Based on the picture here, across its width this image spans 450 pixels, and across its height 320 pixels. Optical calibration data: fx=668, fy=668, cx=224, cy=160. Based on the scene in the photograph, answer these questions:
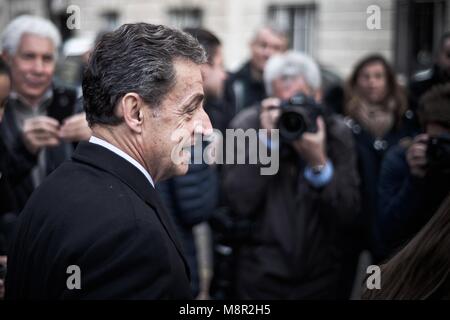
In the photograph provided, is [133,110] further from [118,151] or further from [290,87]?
[290,87]

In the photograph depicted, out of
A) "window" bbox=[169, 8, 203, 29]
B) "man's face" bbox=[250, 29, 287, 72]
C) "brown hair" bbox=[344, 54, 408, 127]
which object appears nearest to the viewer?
"brown hair" bbox=[344, 54, 408, 127]

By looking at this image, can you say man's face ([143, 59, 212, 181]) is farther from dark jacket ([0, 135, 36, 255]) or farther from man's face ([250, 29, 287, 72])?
man's face ([250, 29, 287, 72])

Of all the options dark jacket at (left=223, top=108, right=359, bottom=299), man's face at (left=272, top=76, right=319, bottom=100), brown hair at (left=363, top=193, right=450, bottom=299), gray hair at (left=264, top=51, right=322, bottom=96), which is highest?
gray hair at (left=264, top=51, right=322, bottom=96)

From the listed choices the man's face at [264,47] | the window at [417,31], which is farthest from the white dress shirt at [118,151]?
the window at [417,31]

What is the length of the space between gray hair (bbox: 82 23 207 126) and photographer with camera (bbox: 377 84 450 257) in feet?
4.61

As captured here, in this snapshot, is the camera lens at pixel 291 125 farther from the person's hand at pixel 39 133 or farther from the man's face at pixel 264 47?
the man's face at pixel 264 47

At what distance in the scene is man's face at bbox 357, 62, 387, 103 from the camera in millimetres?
4281

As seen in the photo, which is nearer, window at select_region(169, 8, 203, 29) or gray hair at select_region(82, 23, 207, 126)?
gray hair at select_region(82, 23, 207, 126)

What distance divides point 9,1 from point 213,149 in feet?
56.2

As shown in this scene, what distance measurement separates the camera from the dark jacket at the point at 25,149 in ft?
9.43

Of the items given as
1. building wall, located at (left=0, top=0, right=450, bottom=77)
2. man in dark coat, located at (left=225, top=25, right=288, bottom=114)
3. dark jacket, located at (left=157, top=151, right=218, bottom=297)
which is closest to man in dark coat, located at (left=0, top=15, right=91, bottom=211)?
dark jacket, located at (left=157, top=151, right=218, bottom=297)

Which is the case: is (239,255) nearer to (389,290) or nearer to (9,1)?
(389,290)

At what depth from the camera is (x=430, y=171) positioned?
2.81m

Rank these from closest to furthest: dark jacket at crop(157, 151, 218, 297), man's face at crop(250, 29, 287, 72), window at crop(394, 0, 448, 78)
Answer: dark jacket at crop(157, 151, 218, 297) → man's face at crop(250, 29, 287, 72) → window at crop(394, 0, 448, 78)
